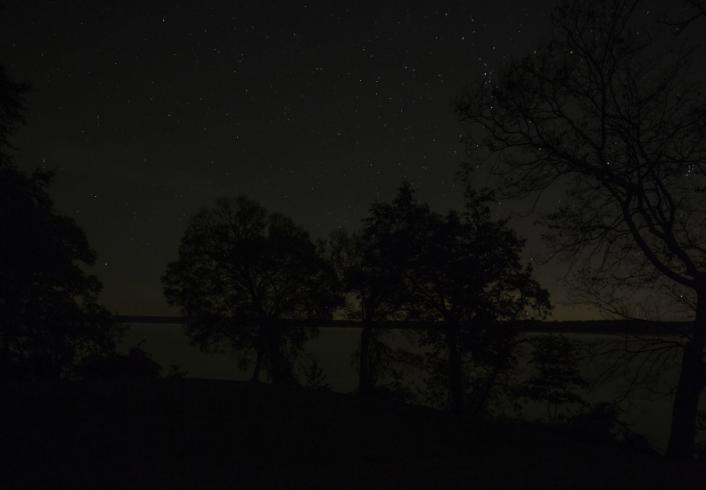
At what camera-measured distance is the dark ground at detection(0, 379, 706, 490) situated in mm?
7352

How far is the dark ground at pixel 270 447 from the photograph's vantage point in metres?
7.35

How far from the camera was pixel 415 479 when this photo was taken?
755 centimetres

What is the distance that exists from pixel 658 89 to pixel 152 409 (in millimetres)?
11972

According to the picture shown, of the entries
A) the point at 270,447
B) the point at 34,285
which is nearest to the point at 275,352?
the point at 34,285

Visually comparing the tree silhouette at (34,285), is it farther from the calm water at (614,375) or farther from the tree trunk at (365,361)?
the tree trunk at (365,361)

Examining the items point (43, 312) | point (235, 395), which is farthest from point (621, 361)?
point (43, 312)

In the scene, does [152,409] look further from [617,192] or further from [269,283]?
[269,283]

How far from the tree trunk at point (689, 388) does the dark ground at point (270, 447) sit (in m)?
0.55

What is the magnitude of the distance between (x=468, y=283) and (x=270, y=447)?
11330mm

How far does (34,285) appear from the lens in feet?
54.0

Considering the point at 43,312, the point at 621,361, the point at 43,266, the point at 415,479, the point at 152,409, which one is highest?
the point at 43,266

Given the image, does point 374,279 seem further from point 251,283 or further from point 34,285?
point 34,285

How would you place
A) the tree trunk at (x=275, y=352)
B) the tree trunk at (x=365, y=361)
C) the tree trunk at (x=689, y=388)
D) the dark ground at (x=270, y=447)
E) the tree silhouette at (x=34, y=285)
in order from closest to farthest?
the dark ground at (x=270, y=447) → the tree trunk at (x=689, y=388) → the tree silhouette at (x=34, y=285) → the tree trunk at (x=365, y=361) → the tree trunk at (x=275, y=352)

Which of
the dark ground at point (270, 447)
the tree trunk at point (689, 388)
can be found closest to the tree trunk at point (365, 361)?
the dark ground at point (270, 447)
